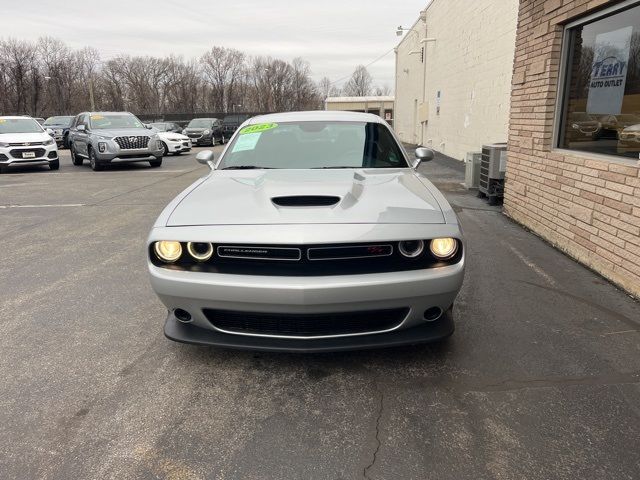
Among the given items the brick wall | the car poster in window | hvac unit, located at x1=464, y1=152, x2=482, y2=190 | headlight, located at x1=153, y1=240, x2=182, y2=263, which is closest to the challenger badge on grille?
headlight, located at x1=153, y1=240, x2=182, y2=263

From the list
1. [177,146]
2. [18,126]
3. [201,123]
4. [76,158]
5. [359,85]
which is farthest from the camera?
[359,85]

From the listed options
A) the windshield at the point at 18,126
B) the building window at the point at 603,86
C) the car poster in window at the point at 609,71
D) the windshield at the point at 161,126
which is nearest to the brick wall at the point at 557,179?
the building window at the point at 603,86

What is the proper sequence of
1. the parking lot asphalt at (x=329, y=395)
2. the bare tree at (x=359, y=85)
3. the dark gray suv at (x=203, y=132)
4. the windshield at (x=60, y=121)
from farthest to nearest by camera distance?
the bare tree at (x=359, y=85)
the dark gray suv at (x=203, y=132)
the windshield at (x=60, y=121)
the parking lot asphalt at (x=329, y=395)

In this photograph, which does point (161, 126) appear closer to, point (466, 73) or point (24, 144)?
point (24, 144)

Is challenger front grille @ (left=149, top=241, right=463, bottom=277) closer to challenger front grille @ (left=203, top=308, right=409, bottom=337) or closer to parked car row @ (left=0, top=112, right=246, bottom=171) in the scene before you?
challenger front grille @ (left=203, top=308, right=409, bottom=337)

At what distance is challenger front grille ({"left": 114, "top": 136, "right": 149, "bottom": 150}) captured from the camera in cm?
1451

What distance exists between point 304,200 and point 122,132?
1353 cm

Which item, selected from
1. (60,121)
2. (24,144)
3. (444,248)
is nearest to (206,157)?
(444,248)

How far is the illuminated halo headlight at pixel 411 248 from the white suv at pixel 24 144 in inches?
603

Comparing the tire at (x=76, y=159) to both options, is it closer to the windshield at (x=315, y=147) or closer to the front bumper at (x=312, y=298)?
the windshield at (x=315, y=147)

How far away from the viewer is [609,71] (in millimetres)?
5371

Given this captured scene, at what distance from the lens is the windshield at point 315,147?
409cm

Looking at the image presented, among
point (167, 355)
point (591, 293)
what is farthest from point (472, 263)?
point (167, 355)

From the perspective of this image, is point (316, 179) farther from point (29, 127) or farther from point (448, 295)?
point (29, 127)
